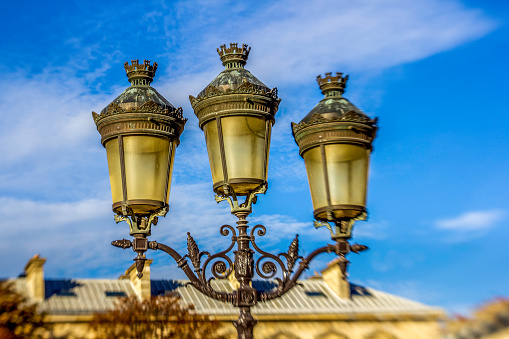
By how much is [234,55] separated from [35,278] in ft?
80.5

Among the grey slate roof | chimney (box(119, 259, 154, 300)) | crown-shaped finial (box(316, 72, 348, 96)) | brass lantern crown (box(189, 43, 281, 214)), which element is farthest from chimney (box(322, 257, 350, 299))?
brass lantern crown (box(189, 43, 281, 214))

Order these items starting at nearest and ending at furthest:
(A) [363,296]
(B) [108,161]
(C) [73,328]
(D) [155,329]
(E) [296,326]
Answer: (B) [108,161] → (D) [155,329] → (C) [73,328] → (E) [296,326] → (A) [363,296]

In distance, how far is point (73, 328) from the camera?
28016 mm

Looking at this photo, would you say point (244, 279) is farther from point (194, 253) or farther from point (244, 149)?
point (244, 149)

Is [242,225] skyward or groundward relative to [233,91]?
groundward

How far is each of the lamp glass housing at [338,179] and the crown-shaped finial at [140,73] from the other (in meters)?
1.40

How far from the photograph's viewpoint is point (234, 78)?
5539mm

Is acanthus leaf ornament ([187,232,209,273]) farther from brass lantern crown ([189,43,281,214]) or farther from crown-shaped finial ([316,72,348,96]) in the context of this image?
crown-shaped finial ([316,72,348,96])

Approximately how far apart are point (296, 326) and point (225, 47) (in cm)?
2802

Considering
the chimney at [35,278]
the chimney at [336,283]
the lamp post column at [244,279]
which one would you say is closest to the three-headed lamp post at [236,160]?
the lamp post column at [244,279]

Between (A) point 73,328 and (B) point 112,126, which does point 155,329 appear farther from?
(B) point 112,126

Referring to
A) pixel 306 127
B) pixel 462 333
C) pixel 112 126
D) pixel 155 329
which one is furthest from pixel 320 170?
pixel 155 329

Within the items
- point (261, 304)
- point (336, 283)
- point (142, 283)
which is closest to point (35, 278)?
point (142, 283)

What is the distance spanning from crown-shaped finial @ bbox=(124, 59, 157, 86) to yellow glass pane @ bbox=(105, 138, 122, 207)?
1.95 feet
